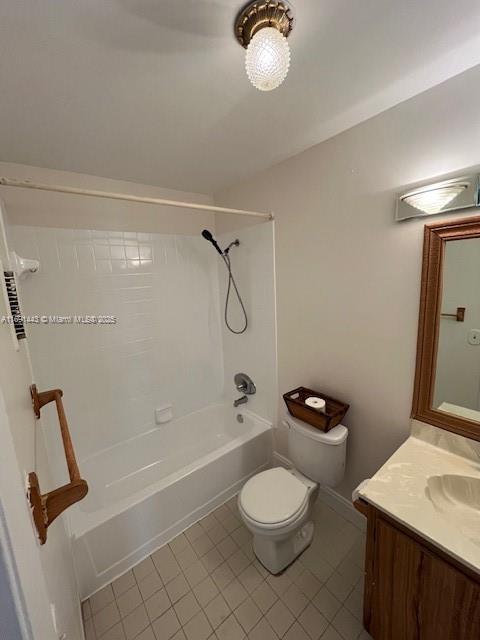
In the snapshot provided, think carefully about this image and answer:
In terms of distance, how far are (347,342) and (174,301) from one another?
1.43 meters

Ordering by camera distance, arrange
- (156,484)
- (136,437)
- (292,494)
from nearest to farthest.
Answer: (292,494) → (156,484) → (136,437)

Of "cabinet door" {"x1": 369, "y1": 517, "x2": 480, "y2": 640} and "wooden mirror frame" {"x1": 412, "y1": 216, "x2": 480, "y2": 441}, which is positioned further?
"wooden mirror frame" {"x1": 412, "y1": 216, "x2": 480, "y2": 441}

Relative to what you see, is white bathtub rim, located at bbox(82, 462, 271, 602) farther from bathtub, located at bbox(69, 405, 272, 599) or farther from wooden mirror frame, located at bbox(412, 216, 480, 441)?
wooden mirror frame, located at bbox(412, 216, 480, 441)

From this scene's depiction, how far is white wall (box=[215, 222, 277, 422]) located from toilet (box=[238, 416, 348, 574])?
0.53 m

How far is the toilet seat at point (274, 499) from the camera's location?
4.28 feet

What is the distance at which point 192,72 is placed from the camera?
0.95 m

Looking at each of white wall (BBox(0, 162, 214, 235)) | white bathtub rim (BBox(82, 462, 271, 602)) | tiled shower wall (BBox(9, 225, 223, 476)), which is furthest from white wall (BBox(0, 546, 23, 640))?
white wall (BBox(0, 162, 214, 235))

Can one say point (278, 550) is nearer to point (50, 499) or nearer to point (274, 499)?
point (274, 499)

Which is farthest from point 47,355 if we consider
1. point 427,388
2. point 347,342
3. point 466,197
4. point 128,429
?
point 466,197

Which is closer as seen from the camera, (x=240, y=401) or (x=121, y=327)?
(x=121, y=327)

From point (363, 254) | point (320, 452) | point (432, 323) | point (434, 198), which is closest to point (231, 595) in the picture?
point (320, 452)

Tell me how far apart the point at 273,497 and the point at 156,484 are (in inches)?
27.9

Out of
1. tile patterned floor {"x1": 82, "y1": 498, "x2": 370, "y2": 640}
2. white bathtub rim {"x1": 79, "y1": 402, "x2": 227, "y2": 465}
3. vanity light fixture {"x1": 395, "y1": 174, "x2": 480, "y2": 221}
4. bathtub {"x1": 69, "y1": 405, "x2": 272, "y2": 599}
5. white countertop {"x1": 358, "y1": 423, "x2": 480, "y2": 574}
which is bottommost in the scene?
tile patterned floor {"x1": 82, "y1": 498, "x2": 370, "y2": 640}

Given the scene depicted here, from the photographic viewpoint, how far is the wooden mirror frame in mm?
1079
